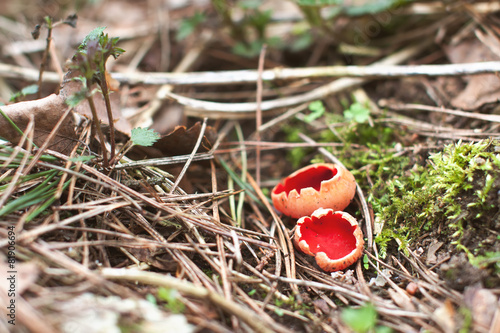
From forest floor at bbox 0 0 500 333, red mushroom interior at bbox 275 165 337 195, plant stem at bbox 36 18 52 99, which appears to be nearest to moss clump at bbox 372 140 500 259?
Result: forest floor at bbox 0 0 500 333

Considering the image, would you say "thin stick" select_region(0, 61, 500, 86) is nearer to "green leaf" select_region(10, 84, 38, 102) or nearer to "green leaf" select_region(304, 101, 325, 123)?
"green leaf" select_region(304, 101, 325, 123)

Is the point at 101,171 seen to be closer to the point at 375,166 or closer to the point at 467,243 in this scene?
the point at 375,166

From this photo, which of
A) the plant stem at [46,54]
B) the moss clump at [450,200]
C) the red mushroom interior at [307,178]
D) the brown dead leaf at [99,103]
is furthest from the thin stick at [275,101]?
the moss clump at [450,200]

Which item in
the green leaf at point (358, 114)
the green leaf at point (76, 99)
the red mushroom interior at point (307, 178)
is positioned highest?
the green leaf at point (358, 114)

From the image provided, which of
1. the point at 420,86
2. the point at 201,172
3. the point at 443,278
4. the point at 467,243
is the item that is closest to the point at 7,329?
the point at 201,172

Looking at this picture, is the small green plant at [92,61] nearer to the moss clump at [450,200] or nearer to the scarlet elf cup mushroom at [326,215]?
the scarlet elf cup mushroom at [326,215]

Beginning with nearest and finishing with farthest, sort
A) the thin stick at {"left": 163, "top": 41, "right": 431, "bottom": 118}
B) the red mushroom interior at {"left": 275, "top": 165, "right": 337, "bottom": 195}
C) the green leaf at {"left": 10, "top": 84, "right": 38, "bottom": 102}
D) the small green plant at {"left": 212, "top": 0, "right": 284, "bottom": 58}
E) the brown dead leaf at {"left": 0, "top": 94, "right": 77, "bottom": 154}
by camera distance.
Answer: the brown dead leaf at {"left": 0, "top": 94, "right": 77, "bottom": 154} < the green leaf at {"left": 10, "top": 84, "right": 38, "bottom": 102} < the red mushroom interior at {"left": 275, "top": 165, "right": 337, "bottom": 195} < the thin stick at {"left": 163, "top": 41, "right": 431, "bottom": 118} < the small green plant at {"left": 212, "top": 0, "right": 284, "bottom": 58}

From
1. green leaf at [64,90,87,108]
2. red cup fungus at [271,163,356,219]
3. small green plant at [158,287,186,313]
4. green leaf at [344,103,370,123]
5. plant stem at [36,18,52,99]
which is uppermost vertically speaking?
plant stem at [36,18,52,99]

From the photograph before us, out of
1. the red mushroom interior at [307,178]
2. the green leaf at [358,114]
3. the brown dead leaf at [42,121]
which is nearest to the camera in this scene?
the brown dead leaf at [42,121]
